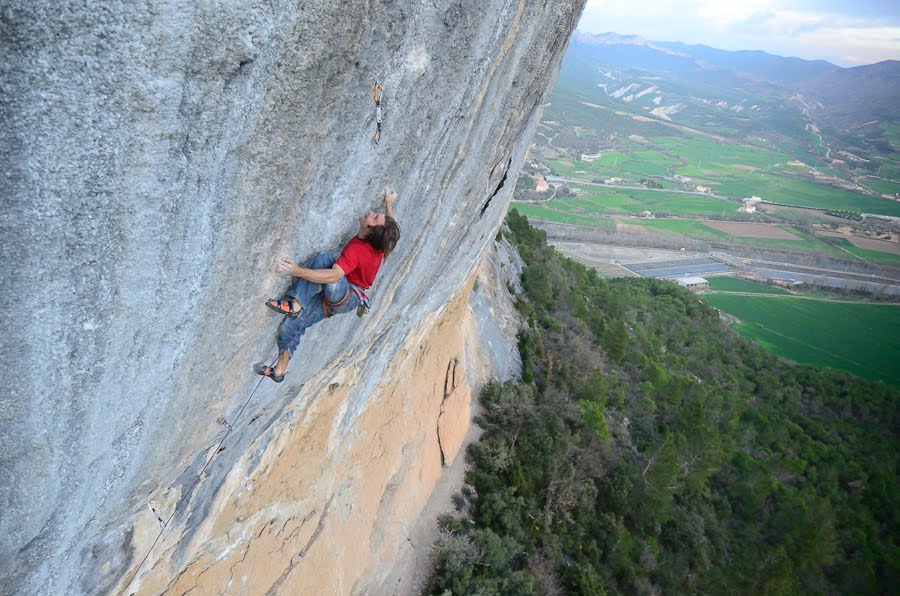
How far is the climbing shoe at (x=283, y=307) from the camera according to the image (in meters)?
4.06

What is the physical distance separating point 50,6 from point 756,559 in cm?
2406

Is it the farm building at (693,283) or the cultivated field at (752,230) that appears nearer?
the farm building at (693,283)

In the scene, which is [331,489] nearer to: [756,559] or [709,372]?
[756,559]

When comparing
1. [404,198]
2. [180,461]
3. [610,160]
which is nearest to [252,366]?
[180,461]

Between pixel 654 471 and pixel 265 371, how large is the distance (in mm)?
16382

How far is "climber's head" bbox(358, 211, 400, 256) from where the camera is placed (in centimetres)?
440

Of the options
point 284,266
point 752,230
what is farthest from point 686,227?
point 284,266

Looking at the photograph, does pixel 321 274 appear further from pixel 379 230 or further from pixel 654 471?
pixel 654 471

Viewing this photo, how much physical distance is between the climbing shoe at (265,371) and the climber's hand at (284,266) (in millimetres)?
1186

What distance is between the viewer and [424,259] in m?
6.31

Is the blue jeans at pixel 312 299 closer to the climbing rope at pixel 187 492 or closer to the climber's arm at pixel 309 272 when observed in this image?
the climber's arm at pixel 309 272

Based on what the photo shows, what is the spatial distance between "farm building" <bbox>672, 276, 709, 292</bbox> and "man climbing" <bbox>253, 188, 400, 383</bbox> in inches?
2234

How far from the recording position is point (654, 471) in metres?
17.0

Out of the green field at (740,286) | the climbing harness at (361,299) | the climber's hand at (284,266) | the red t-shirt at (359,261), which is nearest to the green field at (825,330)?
the green field at (740,286)
